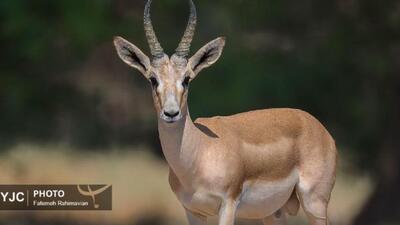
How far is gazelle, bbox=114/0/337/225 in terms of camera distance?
7051 millimetres

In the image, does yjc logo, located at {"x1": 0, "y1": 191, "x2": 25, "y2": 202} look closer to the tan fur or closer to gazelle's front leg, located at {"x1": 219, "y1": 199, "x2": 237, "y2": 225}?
the tan fur

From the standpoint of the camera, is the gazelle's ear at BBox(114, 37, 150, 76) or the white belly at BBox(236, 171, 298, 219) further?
the white belly at BBox(236, 171, 298, 219)

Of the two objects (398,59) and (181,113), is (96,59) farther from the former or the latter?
(181,113)

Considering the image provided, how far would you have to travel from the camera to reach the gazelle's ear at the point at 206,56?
23.6ft

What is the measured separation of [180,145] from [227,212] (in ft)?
1.70

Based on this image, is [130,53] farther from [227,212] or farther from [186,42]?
[227,212]

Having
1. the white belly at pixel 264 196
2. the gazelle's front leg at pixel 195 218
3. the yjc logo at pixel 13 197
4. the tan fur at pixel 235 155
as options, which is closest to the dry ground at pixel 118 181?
the yjc logo at pixel 13 197

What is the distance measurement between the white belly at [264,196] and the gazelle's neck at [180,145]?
44 centimetres

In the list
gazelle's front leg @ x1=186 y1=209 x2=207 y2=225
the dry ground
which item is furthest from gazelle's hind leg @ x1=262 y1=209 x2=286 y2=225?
the dry ground

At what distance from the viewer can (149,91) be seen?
1148cm

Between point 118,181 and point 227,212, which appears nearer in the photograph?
point 227,212

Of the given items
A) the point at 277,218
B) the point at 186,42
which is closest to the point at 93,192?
the point at 277,218

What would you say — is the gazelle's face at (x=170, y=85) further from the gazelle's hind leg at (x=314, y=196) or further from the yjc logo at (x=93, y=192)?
the yjc logo at (x=93, y=192)

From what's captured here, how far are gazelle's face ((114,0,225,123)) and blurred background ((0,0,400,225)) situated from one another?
3.57 meters
